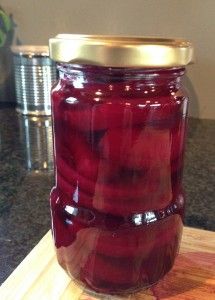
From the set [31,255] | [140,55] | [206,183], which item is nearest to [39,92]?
[206,183]

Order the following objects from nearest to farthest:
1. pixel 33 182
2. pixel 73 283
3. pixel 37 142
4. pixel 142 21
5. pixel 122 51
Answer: pixel 122 51 < pixel 73 283 < pixel 33 182 < pixel 37 142 < pixel 142 21

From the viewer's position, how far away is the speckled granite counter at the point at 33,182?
1.70 ft

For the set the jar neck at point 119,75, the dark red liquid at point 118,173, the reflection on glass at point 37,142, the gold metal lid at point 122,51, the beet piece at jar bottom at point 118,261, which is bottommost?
the reflection on glass at point 37,142

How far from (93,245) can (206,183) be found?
343 millimetres

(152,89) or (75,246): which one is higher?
(152,89)

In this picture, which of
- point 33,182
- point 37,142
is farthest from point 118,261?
point 37,142

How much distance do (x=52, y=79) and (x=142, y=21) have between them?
270mm

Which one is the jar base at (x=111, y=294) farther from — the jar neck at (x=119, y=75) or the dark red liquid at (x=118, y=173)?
the jar neck at (x=119, y=75)

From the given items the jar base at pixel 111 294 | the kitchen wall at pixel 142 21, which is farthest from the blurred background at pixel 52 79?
the jar base at pixel 111 294

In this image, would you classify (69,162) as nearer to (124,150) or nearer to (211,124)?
(124,150)

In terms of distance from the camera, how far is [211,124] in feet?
3.36

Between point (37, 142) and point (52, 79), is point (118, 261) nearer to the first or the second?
point (37, 142)

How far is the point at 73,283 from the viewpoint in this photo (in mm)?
428

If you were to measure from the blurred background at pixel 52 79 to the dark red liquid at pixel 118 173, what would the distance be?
0.51 feet
